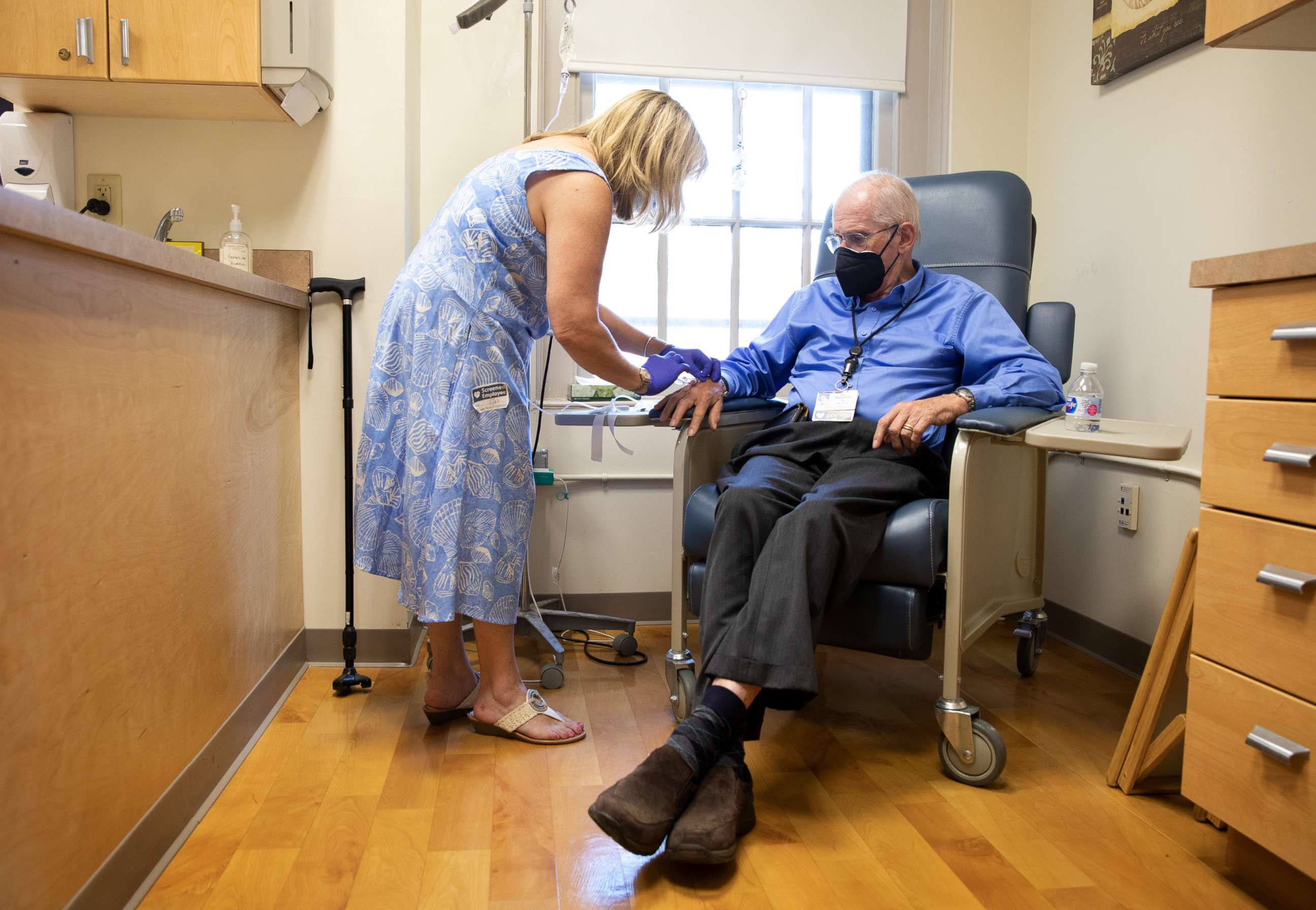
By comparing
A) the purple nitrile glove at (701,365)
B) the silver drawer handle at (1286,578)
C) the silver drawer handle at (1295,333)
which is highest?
the silver drawer handle at (1295,333)

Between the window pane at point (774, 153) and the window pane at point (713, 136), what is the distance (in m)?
0.05

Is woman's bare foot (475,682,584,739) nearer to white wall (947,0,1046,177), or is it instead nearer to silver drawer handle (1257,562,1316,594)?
silver drawer handle (1257,562,1316,594)

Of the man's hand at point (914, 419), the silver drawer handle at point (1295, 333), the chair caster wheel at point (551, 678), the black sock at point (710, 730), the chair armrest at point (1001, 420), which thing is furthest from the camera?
the chair caster wheel at point (551, 678)

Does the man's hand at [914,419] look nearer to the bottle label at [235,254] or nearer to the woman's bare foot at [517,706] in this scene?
the woman's bare foot at [517,706]

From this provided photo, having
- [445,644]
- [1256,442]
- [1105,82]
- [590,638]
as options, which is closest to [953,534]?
[1256,442]

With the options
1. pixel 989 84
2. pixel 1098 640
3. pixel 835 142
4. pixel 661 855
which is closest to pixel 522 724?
pixel 661 855

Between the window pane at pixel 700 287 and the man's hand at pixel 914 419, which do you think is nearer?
the man's hand at pixel 914 419

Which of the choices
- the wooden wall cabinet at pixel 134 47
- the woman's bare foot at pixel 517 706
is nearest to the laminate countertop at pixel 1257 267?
the woman's bare foot at pixel 517 706

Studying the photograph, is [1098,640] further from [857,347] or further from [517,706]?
[517,706]

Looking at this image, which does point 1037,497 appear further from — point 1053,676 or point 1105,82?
point 1105,82

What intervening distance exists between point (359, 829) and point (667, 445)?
1501 millimetres

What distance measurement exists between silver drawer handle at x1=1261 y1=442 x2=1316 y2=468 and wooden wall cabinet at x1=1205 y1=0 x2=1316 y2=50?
62 cm

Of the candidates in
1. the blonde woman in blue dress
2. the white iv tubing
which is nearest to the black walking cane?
the blonde woman in blue dress

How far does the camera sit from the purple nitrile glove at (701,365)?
1854 mm
